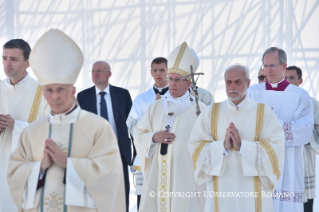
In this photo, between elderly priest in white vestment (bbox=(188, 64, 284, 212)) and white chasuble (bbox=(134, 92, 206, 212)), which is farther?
white chasuble (bbox=(134, 92, 206, 212))

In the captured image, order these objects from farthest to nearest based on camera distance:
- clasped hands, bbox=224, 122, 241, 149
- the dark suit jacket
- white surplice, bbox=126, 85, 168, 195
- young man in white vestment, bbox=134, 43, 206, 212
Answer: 1. the dark suit jacket
2. white surplice, bbox=126, 85, 168, 195
3. young man in white vestment, bbox=134, 43, 206, 212
4. clasped hands, bbox=224, 122, 241, 149

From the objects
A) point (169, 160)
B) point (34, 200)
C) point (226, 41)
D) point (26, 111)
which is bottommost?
point (34, 200)

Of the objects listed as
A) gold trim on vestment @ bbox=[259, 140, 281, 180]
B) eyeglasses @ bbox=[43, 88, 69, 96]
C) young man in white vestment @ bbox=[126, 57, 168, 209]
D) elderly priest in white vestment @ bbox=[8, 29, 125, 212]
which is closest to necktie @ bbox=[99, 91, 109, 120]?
young man in white vestment @ bbox=[126, 57, 168, 209]

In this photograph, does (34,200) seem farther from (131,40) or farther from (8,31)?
(8,31)

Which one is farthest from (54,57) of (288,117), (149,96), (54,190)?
(149,96)

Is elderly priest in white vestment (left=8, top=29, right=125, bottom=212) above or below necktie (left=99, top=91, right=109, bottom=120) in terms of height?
below

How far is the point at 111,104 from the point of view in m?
7.31

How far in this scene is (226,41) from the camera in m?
8.70

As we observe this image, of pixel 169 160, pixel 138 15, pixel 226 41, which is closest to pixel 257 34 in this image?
pixel 226 41

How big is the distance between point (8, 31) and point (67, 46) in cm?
605

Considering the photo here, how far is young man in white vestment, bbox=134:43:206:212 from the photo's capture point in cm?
581

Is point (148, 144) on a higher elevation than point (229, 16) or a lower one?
lower

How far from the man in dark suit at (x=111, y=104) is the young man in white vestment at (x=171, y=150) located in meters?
1.14

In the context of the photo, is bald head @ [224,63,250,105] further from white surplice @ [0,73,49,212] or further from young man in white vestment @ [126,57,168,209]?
young man in white vestment @ [126,57,168,209]
